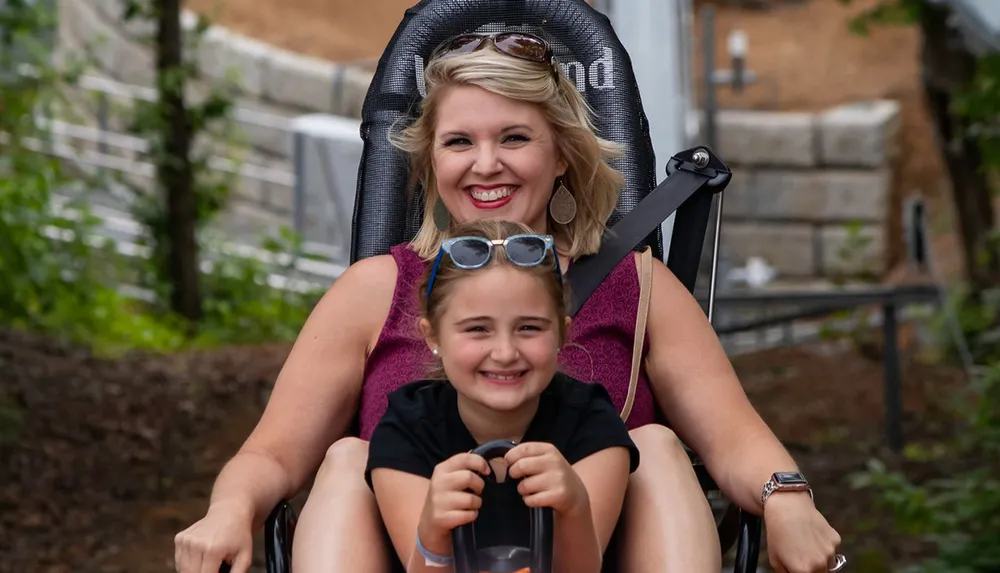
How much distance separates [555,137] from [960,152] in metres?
8.58

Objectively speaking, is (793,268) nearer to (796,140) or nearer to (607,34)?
Result: (796,140)

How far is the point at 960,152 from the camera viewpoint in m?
11.0

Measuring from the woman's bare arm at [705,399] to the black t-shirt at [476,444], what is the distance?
271mm

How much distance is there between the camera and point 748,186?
Answer: 17750mm

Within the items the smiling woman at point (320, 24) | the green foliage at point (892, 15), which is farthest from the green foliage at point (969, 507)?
the smiling woman at point (320, 24)

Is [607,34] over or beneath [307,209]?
over

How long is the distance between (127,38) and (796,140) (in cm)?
750

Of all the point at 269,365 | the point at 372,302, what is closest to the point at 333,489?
the point at 372,302

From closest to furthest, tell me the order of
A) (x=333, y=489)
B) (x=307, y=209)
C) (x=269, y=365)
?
(x=333, y=489), (x=269, y=365), (x=307, y=209)

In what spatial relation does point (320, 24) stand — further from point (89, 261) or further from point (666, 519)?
point (666, 519)

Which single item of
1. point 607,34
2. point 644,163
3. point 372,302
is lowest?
point 372,302

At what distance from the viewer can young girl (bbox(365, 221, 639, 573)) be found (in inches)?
96.3

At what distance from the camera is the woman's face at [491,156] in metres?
2.91

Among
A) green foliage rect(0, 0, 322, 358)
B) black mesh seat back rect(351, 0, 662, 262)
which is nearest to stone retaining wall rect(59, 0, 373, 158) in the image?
green foliage rect(0, 0, 322, 358)
